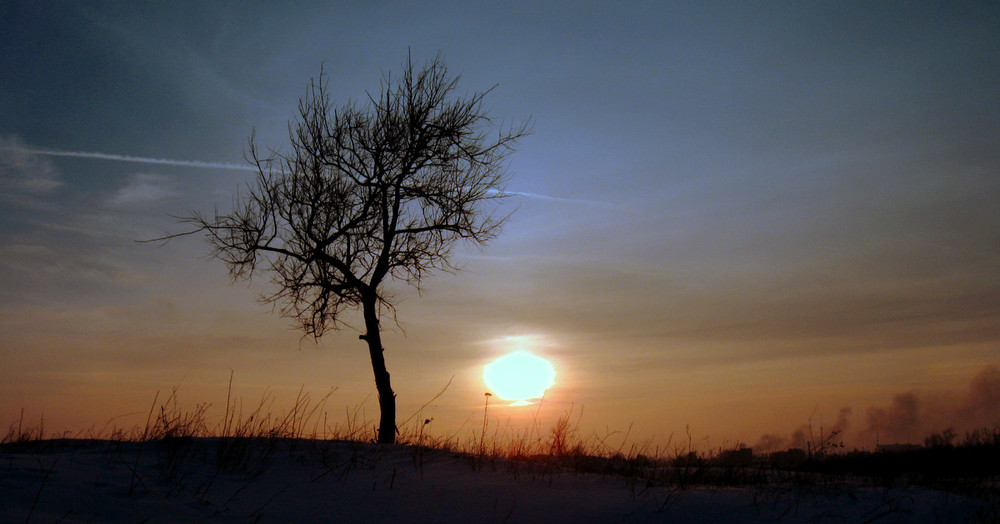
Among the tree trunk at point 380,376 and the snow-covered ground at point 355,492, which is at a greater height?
the tree trunk at point 380,376

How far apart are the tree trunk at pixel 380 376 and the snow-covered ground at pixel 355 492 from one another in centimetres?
347

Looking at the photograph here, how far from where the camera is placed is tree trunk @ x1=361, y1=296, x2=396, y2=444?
1134 cm

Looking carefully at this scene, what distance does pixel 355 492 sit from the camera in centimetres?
600

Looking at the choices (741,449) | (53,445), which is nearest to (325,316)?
(53,445)

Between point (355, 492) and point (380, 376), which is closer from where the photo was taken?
point (355, 492)

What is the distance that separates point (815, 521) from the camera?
5.92 metres

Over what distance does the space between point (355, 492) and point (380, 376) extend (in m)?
5.74

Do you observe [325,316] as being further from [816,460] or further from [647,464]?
[816,460]

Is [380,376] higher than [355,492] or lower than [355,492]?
higher

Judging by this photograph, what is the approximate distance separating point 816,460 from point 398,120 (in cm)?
1182

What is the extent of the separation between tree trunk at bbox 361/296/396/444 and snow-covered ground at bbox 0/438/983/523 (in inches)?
136

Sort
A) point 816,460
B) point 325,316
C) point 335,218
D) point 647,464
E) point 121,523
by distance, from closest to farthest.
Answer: point 121,523
point 647,464
point 335,218
point 325,316
point 816,460

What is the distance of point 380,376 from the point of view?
11680 mm

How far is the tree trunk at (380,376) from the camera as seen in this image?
11344 mm
